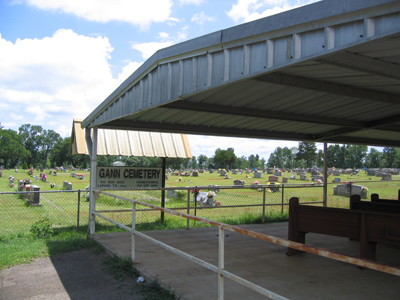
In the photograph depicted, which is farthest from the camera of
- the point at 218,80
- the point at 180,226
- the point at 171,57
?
the point at 180,226

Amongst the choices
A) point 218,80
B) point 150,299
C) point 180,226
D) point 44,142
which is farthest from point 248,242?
point 44,142

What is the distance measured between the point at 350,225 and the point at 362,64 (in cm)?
294

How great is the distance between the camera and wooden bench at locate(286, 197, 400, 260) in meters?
5.17

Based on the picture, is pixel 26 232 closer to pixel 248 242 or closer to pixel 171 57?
pixel 248 242

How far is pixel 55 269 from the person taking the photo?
5.98m

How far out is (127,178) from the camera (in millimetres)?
9312

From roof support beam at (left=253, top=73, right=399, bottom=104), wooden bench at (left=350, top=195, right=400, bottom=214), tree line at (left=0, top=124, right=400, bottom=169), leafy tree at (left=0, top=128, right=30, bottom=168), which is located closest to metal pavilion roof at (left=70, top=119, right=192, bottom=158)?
wooden bench at (left=350, top=195, right=400, bottom=214)

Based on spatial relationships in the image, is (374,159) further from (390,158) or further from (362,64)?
(362,64)

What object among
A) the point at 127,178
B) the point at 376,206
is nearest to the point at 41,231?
the point at 127,178

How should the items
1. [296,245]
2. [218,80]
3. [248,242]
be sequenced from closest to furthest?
[296,245] → [218,80] → [248,242]

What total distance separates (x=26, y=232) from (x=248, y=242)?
6.12 metres

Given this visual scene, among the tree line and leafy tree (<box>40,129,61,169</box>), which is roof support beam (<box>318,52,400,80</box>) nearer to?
the tree line

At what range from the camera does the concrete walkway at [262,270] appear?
4570 millimetres

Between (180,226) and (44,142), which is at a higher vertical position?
(44,142)
